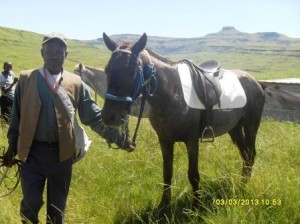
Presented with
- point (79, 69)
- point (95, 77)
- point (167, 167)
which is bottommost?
point (167, 167)

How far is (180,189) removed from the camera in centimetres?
467

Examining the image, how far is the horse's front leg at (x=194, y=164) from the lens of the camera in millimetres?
4203

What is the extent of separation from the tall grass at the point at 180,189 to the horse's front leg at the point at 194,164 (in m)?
0.09

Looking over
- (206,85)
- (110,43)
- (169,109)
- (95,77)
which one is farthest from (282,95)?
(95,77)

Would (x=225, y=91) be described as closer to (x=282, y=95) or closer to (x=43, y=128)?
(x=282, y=95)

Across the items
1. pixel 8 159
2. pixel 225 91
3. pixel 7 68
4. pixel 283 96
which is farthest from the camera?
pixel 7 68

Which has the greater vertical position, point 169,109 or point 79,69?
point 169,109

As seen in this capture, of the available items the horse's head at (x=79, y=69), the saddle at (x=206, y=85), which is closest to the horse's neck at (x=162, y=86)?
the saddle at (x=206, y=85)

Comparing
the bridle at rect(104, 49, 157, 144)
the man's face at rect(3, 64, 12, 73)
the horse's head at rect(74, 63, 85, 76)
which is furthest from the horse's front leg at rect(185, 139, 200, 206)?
the man's face at rect(3, 64, 12, 73)

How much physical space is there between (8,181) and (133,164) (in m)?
1.85

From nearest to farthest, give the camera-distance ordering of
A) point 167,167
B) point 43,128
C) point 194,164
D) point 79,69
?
point 43,128 < point 194,164 < point 167,167 < point 79,69

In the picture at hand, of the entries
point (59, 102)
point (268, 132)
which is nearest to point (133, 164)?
point (59, 102)

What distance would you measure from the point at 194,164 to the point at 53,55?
210cm

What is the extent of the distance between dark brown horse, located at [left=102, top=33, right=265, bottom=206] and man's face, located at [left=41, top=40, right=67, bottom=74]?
0.45 m
